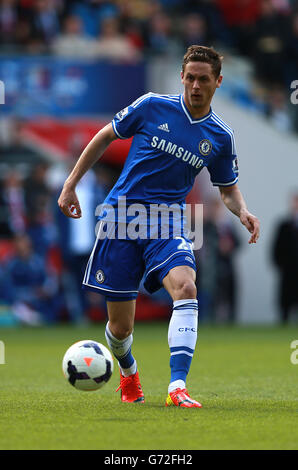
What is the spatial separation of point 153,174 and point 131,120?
1.40 ft

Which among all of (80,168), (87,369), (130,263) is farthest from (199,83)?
(87,369)

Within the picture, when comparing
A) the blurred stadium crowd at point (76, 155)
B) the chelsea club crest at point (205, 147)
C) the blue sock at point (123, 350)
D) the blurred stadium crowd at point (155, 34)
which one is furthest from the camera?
the blurred stadium crowd at point (155, 34)

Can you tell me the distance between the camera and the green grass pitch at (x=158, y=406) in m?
5.33

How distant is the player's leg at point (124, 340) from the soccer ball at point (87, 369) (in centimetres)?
18

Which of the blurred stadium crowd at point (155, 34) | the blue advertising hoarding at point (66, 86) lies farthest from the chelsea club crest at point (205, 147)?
the blurred stadium crowd at point (155, 34)

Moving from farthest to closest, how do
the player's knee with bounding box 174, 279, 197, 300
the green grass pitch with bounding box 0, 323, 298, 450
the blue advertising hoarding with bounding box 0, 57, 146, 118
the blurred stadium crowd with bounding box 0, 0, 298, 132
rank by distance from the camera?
the blurred stadium crowd with bounding box 0, 0, 298, 132, the blue advertising hoarding with bounding box 0, 57, 146, 118, the player's knee with bounding box 174, 279, 197, 300, the green grass pitch with bounding box 0, 323, 298, 450

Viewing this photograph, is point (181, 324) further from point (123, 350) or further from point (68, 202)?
point (68, 202)

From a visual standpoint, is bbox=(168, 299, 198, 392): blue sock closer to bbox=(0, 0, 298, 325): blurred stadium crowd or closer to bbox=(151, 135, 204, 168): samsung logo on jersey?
bbox=(151, 135, 204, 168): samsung logo on jersey

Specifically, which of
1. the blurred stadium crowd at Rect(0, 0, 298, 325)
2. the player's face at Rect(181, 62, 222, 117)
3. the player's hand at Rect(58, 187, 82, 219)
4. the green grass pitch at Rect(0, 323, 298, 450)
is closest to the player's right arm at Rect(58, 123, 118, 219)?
the player's hand at Rect(58, 187, 82, 219)

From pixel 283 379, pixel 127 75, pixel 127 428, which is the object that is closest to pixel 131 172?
pixel 127 428

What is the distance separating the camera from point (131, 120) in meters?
7.26

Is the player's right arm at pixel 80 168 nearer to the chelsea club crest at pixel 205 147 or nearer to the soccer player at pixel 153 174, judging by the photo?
the soccer player at pixel 153 174

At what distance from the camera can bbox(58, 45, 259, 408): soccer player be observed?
707cm
